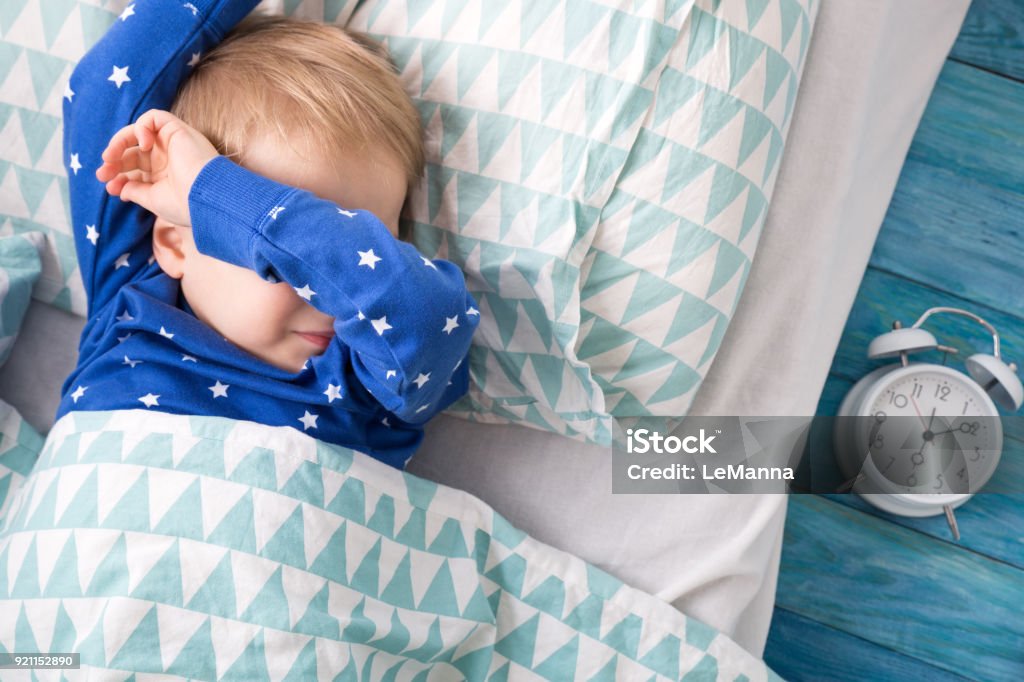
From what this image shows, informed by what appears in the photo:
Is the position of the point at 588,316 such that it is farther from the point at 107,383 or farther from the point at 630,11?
the point at 107,383

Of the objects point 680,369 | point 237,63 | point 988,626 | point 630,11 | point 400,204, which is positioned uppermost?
point 630,11

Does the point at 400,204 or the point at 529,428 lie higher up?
the point at 400,204

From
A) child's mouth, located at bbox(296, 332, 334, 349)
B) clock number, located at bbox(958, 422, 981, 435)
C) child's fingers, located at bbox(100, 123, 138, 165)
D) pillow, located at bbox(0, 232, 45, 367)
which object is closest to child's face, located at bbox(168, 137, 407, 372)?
child's mouth, located at bbox(296, 332, 334, 349)

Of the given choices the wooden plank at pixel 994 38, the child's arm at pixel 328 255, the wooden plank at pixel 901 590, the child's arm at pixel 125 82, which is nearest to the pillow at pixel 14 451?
the child's arm at pixel 125 82

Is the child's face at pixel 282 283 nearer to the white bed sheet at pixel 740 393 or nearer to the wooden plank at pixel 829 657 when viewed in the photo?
the white bed sheet at pixel 740 393

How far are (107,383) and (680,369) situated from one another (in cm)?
63

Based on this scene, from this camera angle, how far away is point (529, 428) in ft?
3.47

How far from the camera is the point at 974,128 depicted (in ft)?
3.95

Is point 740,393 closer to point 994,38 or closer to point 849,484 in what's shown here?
point 849,484

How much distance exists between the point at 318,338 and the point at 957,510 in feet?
3.11

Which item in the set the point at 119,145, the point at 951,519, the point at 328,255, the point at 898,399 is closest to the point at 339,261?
the point at 328,255

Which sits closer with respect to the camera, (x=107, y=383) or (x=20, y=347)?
(x=107, y=383)

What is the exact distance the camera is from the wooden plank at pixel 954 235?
3.93 ft

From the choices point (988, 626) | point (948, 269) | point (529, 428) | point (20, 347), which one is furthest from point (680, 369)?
point (20, 347)
